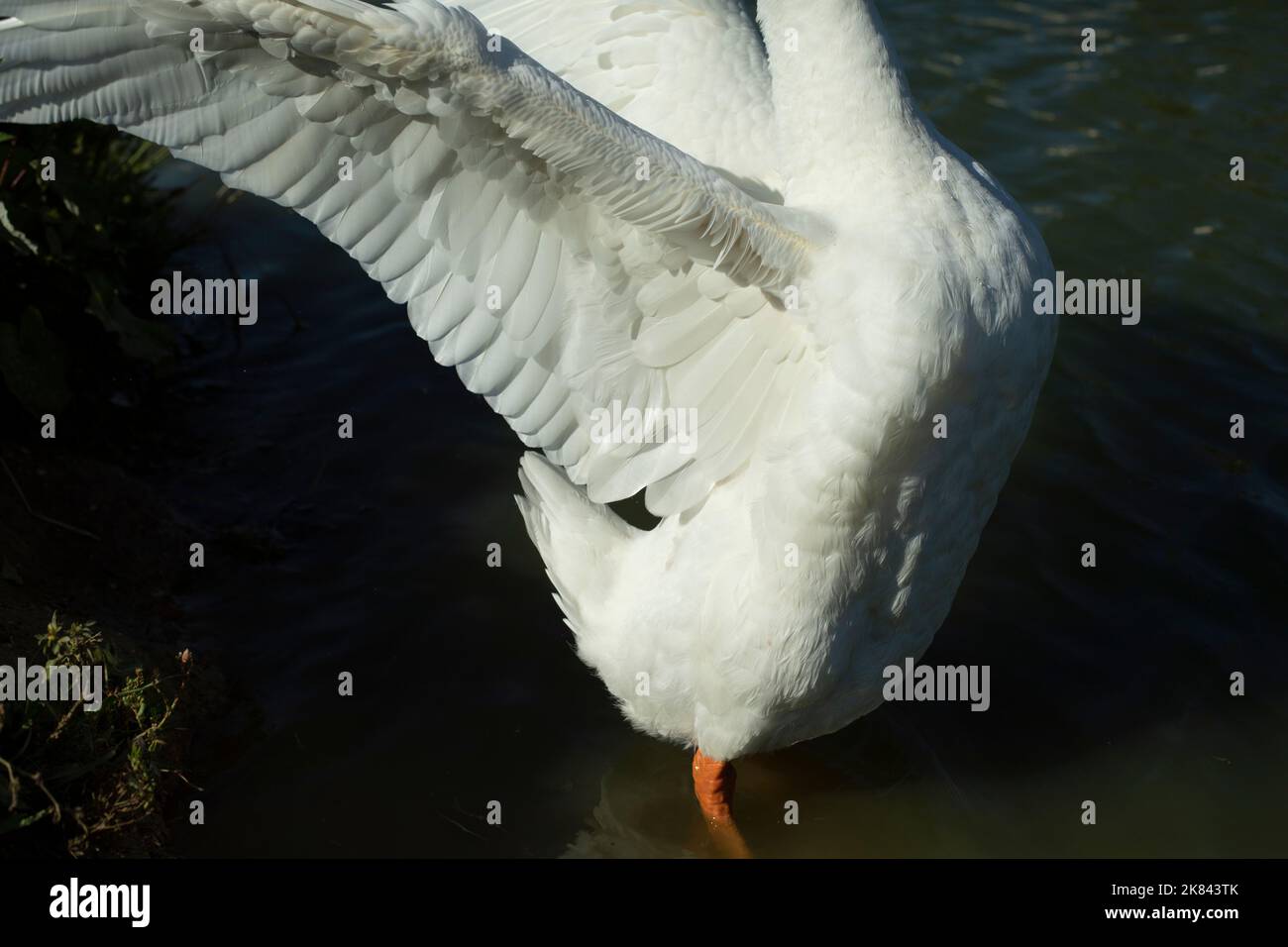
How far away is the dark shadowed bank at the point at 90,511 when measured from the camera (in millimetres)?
4184

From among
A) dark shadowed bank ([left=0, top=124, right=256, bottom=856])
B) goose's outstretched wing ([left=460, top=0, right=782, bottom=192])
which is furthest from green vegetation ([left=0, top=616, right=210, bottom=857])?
goose's outstretched wing ([left=460, top=0, right=782, bottom=192])

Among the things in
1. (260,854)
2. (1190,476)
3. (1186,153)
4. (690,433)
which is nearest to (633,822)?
(260,854)

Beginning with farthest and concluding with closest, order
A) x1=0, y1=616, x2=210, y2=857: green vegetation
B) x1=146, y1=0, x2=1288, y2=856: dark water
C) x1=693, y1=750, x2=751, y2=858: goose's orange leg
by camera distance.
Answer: x1=146, y1=0, x2=1288, y2=856: dark water → x1=693, y1=750, x2=751, y2=858: goose's orange leg → x1=0, y1=616, x2=210, y2=857: green vegetation

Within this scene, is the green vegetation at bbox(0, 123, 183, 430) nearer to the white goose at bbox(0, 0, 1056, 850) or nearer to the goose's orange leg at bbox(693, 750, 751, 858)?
the white goose at bbox(0, 0, 1056, 850)

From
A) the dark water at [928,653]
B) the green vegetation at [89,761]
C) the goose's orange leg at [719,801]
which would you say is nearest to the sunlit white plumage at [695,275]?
the goose's orange leg at [719,801]

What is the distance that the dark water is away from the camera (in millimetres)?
5004

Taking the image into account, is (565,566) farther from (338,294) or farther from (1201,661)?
(338,294)

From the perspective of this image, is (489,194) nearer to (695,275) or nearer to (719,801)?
(695,275)

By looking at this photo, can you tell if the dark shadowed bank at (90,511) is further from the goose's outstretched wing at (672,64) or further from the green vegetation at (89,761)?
→ the goose's outstretched wing at (672,64)

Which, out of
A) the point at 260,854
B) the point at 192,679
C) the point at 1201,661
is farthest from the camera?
the point at 1201,661

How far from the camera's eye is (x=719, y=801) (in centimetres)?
495

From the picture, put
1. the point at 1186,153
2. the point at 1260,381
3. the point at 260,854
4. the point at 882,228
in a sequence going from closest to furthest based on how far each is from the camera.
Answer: the point at 882,228
the point at 260,854
the point at 1260,381
the point at 1186,153

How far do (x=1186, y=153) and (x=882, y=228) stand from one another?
5.30 m

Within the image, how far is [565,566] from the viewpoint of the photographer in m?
4.84
